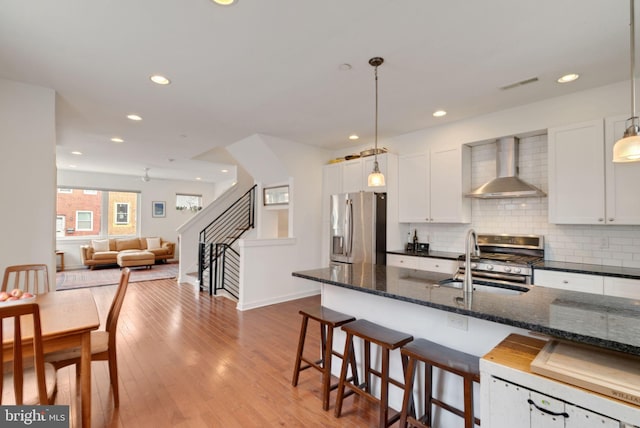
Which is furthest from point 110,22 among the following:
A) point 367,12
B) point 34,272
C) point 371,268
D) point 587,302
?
point 587,302

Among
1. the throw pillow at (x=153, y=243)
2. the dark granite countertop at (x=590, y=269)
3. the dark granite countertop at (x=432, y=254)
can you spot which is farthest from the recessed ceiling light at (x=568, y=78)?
the throw pillow at (x=153, y=243)

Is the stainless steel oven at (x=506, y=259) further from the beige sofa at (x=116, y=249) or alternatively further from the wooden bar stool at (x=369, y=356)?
the beige sofa at (x=116, y=249)

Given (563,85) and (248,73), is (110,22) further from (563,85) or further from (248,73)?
(563,85)

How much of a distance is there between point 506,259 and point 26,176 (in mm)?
5015

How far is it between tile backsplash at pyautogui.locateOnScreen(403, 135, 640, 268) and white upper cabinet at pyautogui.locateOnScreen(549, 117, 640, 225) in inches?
11.3

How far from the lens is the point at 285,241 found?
5.10 metres

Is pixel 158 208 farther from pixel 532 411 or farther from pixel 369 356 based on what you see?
pixel 532 411

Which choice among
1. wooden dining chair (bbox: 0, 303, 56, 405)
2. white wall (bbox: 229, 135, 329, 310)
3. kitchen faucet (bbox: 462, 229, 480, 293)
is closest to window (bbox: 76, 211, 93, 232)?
white wall (bbox: 229, 135, 329, 310)

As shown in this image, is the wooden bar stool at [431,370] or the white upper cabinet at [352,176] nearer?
the wooden bar stool at [431,370]

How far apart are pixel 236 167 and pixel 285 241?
3482 mm

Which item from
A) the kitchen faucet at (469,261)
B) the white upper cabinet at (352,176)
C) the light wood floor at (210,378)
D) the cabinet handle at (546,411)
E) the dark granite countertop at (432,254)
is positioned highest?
the white upper cabinet at (352,176)

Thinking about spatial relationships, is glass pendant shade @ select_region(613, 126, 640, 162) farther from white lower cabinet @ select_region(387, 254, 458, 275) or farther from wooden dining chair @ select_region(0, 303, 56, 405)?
wooden dining chair @ select_region(0, 303, 56, 405)

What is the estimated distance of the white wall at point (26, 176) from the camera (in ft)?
9.16

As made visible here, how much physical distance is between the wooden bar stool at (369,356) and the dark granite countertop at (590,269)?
205 cm
